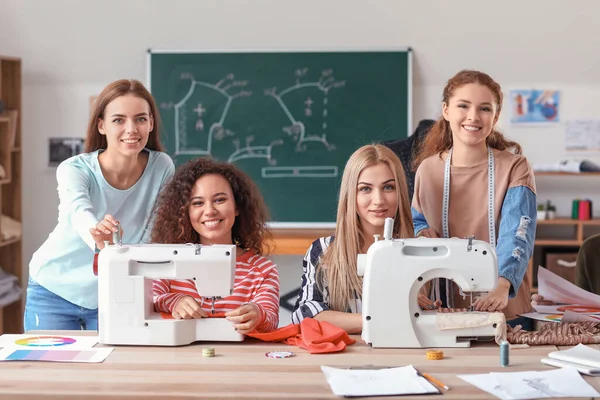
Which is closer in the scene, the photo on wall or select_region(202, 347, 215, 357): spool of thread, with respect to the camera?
select_region(202, 347, 215, 357): spool of thread

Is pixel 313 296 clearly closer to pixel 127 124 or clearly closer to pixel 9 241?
pixel 127 124

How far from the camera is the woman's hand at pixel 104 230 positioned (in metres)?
2.00

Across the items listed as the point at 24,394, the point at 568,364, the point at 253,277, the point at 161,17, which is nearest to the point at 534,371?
the point at 568,364

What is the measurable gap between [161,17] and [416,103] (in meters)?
1.55

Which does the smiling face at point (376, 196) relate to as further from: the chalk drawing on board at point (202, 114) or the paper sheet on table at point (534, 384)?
the chalk drawing on board at point (202, 114)

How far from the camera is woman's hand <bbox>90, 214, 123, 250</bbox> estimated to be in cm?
200

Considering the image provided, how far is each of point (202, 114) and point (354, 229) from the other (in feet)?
9.27

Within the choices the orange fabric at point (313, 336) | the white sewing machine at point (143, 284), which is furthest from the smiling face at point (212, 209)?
the orange fabric at point (313, 336)

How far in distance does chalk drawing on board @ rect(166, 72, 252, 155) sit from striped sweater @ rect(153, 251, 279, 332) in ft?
8.73

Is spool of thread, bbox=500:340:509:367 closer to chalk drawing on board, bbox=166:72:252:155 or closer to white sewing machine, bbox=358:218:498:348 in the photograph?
white sewing machine, bbox=358:218:498:348

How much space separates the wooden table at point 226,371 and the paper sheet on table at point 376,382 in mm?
25

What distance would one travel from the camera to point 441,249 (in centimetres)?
192

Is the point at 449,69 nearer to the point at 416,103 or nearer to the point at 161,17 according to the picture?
the point at 416,103

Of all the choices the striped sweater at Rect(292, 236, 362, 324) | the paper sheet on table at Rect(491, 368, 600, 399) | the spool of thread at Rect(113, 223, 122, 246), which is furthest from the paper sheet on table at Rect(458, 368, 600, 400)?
the spool of thread at Rect(113, 223, 122, 246)
